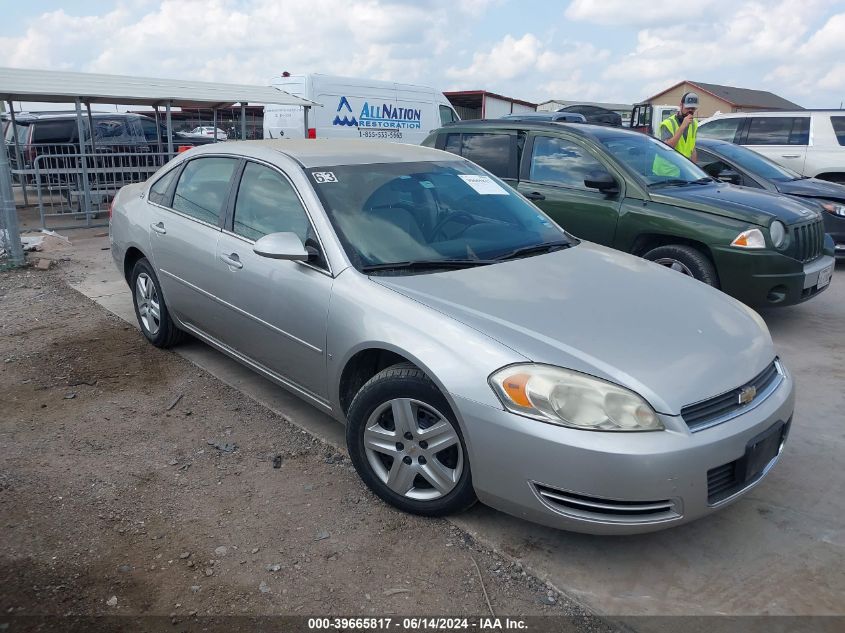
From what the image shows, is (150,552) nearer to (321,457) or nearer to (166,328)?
(321,457)

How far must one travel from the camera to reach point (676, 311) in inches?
122

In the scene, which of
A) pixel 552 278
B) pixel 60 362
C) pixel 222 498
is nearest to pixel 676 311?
pixel 552 278

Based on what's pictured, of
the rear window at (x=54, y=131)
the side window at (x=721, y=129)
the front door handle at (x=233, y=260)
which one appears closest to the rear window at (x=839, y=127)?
the side window at (x=721, y=129)

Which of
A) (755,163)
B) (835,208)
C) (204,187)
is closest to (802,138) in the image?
(755,163)

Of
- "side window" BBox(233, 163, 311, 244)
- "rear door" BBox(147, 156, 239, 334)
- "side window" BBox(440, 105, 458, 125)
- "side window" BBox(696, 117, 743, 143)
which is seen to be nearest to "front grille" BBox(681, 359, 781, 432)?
"side window" BBox(233, 163, 311, 244)

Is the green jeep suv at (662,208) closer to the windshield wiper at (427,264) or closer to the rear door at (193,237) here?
the windshield wiper at (427,264)

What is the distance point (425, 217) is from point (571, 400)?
4.99 feet

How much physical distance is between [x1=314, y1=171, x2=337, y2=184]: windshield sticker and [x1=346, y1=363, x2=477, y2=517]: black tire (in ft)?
3.90

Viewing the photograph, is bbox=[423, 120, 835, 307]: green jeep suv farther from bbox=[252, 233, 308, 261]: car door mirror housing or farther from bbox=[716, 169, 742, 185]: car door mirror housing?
bbox=[252, 233, 308, 261]: car door mirror housing

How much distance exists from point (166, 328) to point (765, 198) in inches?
200

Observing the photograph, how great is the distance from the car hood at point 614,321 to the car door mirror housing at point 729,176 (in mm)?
4568

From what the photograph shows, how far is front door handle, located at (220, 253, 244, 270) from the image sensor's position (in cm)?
384

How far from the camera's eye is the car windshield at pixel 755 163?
322 inches

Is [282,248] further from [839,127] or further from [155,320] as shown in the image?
[839,127]
